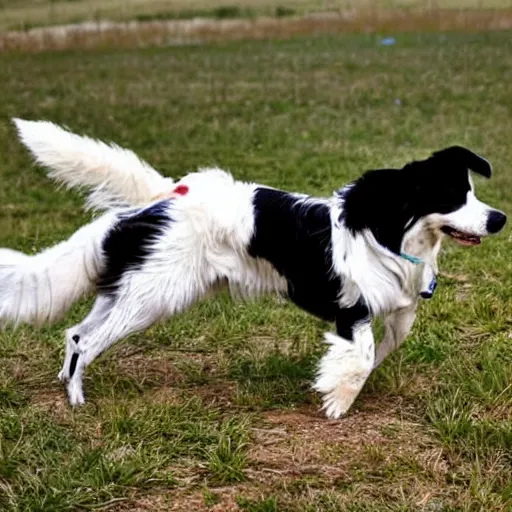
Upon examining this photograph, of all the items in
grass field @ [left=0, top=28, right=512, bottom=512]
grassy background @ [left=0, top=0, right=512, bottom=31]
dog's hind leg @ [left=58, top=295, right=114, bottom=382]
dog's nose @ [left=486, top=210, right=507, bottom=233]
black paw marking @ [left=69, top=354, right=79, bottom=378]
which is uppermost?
dog's nose @ [left=486, top=210, right=507, bottom=233]

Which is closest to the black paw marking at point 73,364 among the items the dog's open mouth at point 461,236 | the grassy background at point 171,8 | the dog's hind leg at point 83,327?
the dog's hind leg at point 83,327

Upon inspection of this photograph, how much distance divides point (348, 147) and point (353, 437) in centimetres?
711

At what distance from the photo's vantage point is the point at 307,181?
8875 mm

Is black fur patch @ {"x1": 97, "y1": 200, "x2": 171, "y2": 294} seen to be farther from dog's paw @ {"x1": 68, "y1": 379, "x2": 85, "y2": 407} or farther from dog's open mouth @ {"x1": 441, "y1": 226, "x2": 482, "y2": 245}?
dog's open mouth @ {"x1": 441, "y1": 226, "x2": 482, "y2": 245}

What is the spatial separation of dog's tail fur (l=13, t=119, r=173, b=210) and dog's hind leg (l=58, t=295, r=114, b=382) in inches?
18.4

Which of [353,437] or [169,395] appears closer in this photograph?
[353,437]

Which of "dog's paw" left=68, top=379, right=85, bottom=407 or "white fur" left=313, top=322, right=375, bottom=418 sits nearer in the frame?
"white fur" left=313, top=322, right=375, bottom=418

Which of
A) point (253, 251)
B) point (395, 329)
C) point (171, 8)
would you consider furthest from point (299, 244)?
point (171, 8)

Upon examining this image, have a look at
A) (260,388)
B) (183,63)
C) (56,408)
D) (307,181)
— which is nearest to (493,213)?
(260,388)

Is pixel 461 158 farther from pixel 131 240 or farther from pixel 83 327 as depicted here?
pixel 83 327

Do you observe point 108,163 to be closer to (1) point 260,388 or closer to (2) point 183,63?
(1) point 260,388

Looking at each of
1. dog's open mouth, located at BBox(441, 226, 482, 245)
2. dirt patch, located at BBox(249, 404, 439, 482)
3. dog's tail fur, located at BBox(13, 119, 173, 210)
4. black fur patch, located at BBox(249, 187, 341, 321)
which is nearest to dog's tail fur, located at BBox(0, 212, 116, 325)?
dog's tail fur, located at BBox(13, 119, 173, 210)

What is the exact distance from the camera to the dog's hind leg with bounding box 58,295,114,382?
4.09 meters

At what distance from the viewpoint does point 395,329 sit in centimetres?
414
